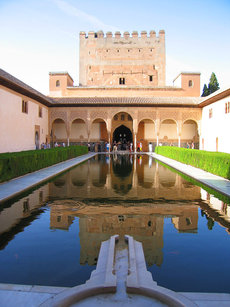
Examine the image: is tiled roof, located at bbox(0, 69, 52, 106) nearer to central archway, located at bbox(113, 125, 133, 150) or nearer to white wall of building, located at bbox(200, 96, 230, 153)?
central archway, located at bbox(113, 125, 133, 150)

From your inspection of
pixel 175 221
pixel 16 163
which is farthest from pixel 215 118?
pixel 175 221

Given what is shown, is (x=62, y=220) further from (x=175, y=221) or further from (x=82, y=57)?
(x=82, y=57)

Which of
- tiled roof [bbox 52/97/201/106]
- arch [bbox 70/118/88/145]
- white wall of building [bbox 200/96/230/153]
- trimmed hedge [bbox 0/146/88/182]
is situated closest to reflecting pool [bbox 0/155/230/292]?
trimmed hedge [bbox 0/146/88/182]

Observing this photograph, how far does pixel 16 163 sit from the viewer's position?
28.9 ft

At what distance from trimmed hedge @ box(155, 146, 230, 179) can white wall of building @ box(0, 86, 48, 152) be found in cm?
964

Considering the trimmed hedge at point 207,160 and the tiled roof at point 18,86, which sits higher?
the tiled roof at point 18,86

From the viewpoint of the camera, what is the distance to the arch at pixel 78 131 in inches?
1051

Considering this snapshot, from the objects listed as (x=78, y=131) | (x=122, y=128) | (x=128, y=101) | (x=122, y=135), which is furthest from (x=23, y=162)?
(x=122, y=135)

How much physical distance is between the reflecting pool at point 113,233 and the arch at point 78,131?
19831mm

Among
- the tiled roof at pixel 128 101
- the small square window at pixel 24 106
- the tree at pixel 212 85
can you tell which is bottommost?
the small square window at pixel 24 106

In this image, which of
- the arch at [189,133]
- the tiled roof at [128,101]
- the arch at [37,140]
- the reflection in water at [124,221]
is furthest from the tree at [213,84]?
the reflection in water at [124,221]

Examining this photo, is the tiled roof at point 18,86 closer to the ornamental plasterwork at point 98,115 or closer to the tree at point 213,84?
the ornamental plasterwork at point 98,115

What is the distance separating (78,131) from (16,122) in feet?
34.3

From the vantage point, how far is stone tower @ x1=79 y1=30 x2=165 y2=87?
1244 inches
